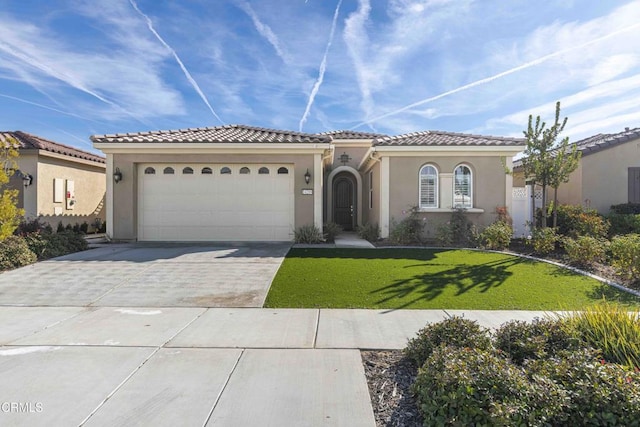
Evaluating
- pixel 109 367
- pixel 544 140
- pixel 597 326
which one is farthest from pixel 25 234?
pixel 544 140

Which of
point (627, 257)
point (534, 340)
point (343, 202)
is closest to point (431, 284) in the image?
point (534, 340)

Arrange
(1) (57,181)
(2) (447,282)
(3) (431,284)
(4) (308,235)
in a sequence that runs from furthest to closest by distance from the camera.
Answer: (1) (57,181)
(4) (308,235)
(2) (447,282)
(3) (431,284)

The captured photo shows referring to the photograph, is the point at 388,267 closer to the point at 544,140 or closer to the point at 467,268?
the point at 467,268

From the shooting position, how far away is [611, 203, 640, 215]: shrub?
1370 cm

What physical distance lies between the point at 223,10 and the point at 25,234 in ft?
27.9

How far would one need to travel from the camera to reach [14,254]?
8602 mm

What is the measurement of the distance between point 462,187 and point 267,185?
278 inches

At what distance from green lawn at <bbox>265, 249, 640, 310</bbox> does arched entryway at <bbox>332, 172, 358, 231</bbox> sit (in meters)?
8.17

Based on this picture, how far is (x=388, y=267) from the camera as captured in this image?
8.55 meters

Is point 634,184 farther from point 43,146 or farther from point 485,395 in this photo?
point 43,146

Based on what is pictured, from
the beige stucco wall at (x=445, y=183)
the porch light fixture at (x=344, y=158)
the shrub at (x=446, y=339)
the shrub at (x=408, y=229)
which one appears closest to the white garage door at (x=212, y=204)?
the shrub at (x=408, y=229)

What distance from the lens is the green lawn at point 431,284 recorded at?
6098 millimetres

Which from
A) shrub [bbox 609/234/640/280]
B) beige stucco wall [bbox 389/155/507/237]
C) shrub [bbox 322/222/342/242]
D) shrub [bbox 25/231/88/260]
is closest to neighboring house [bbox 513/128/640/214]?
beige stucco wall [bbox 389/155/507/237]

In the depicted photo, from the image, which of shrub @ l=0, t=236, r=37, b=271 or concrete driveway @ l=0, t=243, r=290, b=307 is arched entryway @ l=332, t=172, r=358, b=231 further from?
shrub @ l=0, t=236, r=37, b=271
